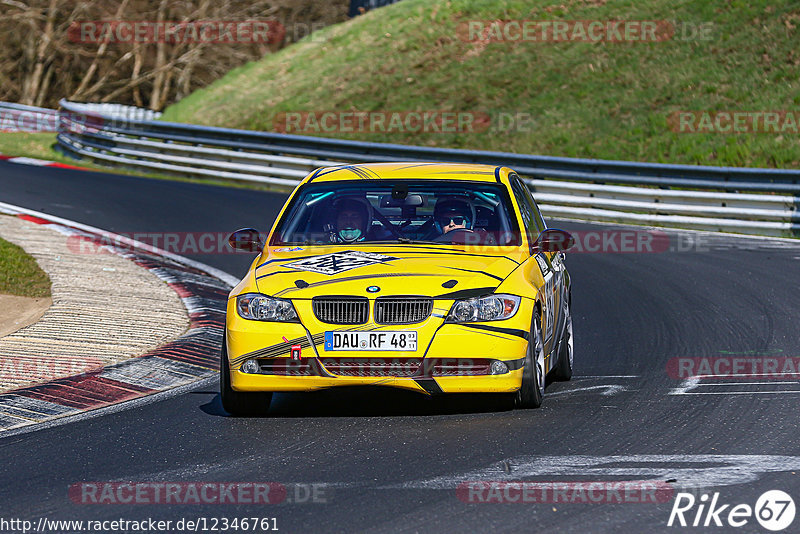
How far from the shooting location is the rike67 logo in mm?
5195

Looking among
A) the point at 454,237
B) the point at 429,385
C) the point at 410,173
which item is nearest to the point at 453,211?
the point at 454,237

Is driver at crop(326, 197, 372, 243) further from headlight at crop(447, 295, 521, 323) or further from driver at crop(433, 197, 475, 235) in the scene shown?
headlight at crop(447, 295, 521, 323)

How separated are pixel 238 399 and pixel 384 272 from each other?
1.20 metres

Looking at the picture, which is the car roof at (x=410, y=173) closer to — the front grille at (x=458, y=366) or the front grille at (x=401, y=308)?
the front grille at (x=401, y=308)

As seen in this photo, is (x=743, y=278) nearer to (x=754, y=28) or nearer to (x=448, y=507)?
(x=448, y=507)

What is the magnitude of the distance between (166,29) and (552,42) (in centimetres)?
2357

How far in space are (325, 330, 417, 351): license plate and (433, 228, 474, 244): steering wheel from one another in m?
1.23

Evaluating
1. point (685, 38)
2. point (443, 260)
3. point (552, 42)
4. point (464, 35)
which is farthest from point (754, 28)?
point (443, 260)

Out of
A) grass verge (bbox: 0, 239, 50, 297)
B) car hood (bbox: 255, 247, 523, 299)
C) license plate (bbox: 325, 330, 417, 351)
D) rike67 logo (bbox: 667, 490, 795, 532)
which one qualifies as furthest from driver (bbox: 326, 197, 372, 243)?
grass verge (bbox: 0, 239, 50, 297)

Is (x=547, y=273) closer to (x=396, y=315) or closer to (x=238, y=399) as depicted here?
(x=396, y=315)

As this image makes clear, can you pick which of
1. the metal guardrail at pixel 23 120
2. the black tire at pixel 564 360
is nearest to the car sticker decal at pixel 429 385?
the black tire at pixel 564 360

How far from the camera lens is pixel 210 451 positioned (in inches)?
266

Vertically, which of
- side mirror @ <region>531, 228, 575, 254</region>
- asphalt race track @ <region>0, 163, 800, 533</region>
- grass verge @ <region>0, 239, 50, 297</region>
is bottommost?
asphalt race track @ <region>0, 163, 800, 533</region>

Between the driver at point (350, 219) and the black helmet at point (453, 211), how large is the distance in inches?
18.2
